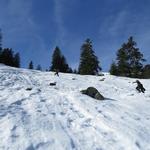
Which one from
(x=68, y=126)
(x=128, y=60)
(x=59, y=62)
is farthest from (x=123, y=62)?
(x=68, y=126)

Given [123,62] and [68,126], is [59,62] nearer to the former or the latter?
[123,62]

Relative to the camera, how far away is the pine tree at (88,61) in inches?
2142

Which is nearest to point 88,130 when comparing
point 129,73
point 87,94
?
point 87,94

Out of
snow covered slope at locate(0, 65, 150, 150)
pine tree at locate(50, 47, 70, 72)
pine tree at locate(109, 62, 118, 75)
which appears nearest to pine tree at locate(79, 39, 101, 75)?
pine tree at locate(109, 62, 118, 75)

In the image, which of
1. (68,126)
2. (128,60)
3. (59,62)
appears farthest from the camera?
(59,62)

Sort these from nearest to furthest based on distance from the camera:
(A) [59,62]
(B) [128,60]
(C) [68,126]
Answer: (C) [68,126] → (B) [128,60] → (A) [59,62]

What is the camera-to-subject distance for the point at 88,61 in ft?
181

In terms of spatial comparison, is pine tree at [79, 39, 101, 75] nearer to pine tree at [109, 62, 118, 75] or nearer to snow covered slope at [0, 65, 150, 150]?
pine tree at [109, 62, 118, 75]

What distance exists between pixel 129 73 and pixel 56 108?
41109 mm

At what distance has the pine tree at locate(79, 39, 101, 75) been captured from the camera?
54406 mm

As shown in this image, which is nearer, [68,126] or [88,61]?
[68,126]

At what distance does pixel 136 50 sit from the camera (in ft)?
170

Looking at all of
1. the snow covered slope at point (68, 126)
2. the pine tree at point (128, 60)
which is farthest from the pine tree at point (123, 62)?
the snow covered slope at point (68, 126)

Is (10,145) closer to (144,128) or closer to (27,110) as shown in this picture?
(27,110)
